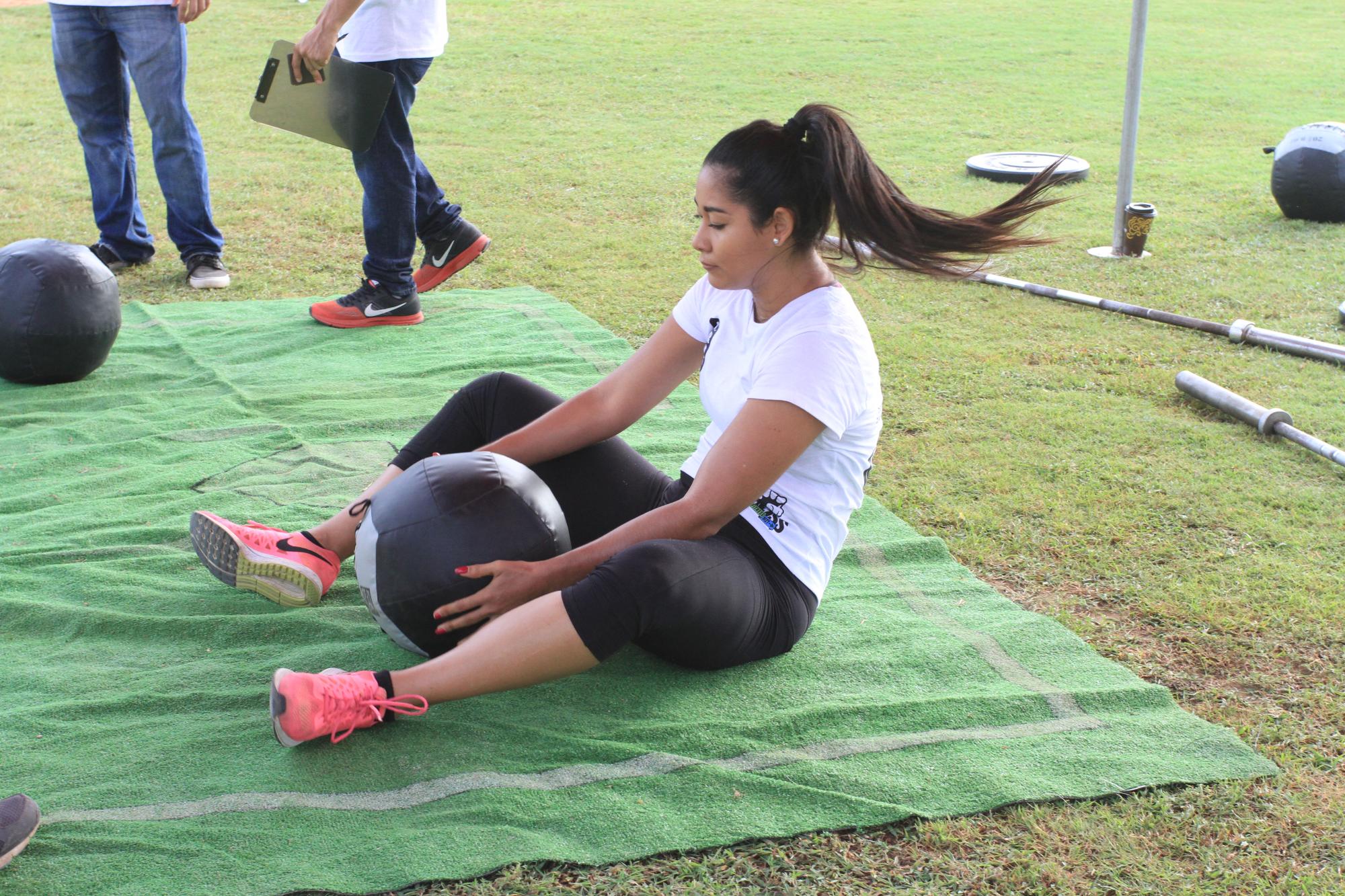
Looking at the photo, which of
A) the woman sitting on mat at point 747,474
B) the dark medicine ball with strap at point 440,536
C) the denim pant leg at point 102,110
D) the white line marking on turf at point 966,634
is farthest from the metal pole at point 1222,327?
the denim pant leg at point 102,110

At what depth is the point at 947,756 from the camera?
2.43m

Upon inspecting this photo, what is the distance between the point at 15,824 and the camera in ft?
6.89

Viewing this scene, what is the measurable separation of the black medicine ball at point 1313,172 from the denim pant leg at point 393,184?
4776 millimetres

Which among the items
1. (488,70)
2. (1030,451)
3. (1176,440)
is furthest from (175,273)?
(488,70)

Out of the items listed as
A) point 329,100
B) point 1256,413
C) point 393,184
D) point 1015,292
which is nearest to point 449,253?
point 393,184

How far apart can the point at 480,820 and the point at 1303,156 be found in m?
6.24

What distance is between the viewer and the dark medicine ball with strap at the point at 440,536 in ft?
8.00

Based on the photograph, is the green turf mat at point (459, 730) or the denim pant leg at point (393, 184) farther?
the denim pant leg at point (393, 184)

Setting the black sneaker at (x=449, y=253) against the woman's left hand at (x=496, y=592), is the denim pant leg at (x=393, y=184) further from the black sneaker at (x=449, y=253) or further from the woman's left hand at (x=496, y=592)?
the woman's left hand at (x=496, y=592)

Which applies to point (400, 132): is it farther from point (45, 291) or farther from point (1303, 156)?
point (1303, 156)

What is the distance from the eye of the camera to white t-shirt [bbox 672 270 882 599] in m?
2.44

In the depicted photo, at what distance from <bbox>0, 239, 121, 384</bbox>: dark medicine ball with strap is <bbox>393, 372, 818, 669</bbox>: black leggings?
1870 millimetres

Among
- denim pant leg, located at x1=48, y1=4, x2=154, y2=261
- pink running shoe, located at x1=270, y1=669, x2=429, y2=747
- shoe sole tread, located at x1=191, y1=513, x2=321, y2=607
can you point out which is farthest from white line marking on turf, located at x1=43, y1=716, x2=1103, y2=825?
denim pant leg, located at x1=48, y1=4, x2=154, y2=261

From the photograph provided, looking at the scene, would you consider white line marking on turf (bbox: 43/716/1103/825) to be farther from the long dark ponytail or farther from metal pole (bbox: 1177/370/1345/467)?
metal pole (bbox: 1177/370/1345/467)
